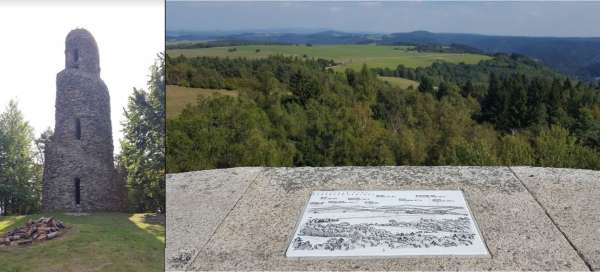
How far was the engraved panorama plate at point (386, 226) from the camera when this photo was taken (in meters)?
5.16

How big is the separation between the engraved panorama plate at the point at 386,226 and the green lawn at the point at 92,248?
2723 mm

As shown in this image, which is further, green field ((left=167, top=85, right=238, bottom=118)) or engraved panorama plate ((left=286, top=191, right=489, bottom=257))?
green field ((left=167, top=85, right=238, bottom=118))

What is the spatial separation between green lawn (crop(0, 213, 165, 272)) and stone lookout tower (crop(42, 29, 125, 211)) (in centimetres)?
9

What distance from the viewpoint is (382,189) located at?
7.19 m

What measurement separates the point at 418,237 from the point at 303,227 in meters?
1.16

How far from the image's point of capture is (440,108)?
24.6m

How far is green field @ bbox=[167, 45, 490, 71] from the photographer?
25641mm

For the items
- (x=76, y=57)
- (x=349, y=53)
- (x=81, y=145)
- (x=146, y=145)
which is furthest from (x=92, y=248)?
(x=349, y=53)

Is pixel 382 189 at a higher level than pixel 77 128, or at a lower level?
lower

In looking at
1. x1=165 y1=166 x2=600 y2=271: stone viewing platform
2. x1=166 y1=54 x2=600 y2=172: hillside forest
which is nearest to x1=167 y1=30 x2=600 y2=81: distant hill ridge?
x1=166 y1=54 x2=600 y2=172: hillside forest

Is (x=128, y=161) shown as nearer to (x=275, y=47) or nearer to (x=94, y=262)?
(x=94, y=262)

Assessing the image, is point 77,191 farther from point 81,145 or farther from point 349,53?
point 349,53

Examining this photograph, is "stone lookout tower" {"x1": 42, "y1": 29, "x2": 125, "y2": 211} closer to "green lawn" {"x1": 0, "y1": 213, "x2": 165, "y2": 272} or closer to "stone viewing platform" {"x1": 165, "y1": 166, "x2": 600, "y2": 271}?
"green lawn" {"x1": 0, "y1": 213, "x2": 165, "y2": 272}

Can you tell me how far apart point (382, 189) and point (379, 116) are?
17929 millimetres
